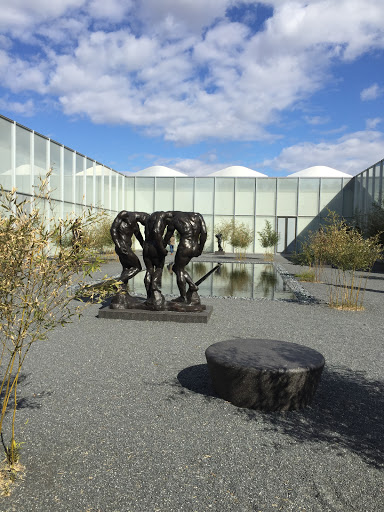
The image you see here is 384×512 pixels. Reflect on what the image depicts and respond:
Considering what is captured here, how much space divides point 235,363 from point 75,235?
200 centimetres

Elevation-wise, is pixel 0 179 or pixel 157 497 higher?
pixel 0 179

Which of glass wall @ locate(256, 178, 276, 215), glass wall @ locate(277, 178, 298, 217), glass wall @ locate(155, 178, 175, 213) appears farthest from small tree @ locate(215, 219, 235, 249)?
glass wall @ locate(277, 178, 298, 217)

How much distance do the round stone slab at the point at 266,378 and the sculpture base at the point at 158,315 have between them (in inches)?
131

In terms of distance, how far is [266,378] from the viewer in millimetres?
3863

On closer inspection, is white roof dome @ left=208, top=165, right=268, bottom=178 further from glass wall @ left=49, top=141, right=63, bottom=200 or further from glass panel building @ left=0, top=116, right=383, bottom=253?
glass wall @ left=49, top=141, right=63, bottom=200

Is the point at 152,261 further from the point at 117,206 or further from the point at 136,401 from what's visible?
the point at 117,206

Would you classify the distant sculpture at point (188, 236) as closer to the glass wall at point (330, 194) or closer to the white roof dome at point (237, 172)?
the glass wall at point (330, 194)

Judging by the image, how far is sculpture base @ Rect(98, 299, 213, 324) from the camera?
764 cm

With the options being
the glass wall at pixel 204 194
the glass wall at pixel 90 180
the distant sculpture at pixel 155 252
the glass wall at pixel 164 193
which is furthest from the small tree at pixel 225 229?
the distant sculpture at pixel 155 252

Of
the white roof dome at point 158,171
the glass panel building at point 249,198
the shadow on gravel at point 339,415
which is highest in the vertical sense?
the white roof dome at point 158,171

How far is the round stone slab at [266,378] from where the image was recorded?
153 inches

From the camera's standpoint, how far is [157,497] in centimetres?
264

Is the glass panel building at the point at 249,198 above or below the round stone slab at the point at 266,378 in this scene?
above

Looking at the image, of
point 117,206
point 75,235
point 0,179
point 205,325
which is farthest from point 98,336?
point 117,206
